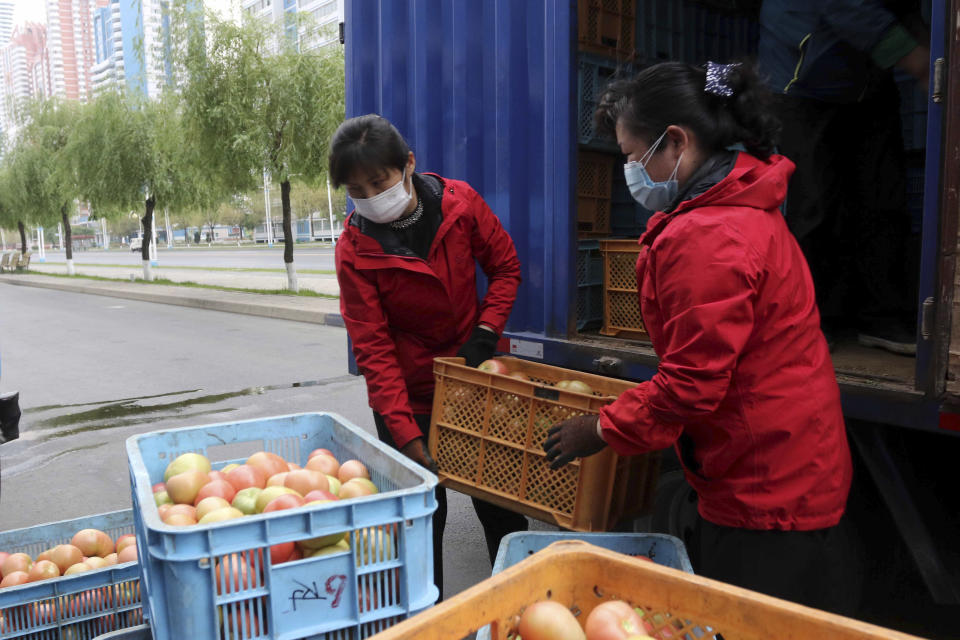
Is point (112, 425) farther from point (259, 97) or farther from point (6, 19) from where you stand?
point (6, 19)

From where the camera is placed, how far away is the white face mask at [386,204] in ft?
8.91

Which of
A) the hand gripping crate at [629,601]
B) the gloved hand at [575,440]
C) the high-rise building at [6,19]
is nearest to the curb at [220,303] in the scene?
the gloved hand at [575,440]

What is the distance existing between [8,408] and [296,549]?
2.21m

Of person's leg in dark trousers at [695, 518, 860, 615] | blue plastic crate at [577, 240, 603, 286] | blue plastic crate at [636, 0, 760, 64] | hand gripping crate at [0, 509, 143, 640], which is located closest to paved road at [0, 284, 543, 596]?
blue plastic crate at [577, 240, 603, 286]

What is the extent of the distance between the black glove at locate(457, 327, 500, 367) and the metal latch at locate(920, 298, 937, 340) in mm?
1387

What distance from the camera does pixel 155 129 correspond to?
21703 millimetres

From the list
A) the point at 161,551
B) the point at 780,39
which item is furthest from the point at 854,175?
the point at 161,551

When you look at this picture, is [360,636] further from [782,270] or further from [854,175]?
[854,175]

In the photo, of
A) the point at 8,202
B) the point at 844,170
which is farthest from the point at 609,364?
the point at 8,202

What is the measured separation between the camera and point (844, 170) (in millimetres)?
3674

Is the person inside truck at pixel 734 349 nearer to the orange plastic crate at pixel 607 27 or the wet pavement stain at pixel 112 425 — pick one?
the orange plastic crate at pixel 607 27

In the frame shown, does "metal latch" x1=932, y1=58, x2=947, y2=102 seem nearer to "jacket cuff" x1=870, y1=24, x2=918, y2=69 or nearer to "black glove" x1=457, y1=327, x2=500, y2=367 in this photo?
"jacket cuff" x1=870, y1=24, x2=918, y2=69

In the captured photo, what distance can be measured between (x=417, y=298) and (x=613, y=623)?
5.61 feet

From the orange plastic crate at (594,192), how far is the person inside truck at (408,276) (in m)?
1.02
